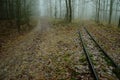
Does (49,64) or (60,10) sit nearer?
(49,64)

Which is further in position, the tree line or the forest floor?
the tree line

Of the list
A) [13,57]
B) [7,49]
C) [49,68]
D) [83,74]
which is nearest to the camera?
[83,74]

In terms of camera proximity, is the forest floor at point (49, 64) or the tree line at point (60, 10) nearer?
the forest floor at point (49, 64)

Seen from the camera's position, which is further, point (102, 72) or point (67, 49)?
point (67, 49)

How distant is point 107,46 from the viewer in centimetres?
1232

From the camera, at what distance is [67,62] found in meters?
9.42

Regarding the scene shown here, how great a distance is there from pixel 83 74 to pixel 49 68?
206cm

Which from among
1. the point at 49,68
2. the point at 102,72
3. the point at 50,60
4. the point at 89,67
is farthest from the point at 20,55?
the point at 102,72

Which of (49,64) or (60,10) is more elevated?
(60,10)

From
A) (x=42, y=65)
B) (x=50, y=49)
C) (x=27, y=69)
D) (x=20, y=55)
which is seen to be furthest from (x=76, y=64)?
(x=20, y=55)

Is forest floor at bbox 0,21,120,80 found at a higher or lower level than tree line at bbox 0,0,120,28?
lower

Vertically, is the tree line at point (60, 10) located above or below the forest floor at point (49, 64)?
above

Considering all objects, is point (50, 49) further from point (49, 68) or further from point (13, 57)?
point (49, 68)

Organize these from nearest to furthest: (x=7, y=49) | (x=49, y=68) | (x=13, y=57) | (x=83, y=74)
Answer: (x=83, y=74) → (x=49, y=68) → (x=13, y=57) → (x=7, y=49)
